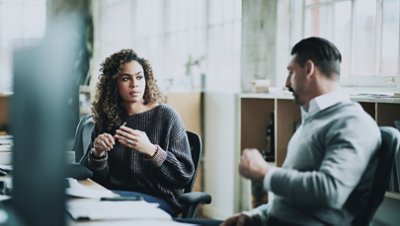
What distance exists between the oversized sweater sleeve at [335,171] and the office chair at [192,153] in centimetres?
83

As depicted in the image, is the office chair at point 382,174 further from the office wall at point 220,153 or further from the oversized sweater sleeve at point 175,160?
the office wall at point 220,153

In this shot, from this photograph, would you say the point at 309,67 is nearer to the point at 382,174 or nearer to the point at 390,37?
the point at 382,174

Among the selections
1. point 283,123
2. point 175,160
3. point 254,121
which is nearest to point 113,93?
point 175,160

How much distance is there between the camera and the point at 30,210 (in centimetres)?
63

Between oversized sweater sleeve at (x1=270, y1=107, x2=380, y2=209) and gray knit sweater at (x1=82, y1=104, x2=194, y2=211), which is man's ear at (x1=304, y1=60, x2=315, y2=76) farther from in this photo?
gray knit sweater at (x1=82, y1=104, x2=194, y2=211)

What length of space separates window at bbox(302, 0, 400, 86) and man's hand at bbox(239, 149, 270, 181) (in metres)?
1.57

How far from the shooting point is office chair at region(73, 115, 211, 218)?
246 centimetres

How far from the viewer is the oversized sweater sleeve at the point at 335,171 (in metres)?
1.57

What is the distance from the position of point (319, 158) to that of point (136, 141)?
98 centimetres

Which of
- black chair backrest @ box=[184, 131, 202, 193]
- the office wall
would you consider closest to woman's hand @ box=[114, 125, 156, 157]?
black chair backrest @ box=[184, 131, 202, 193]

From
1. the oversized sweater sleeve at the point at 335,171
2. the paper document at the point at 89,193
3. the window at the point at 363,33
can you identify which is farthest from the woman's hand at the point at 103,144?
the window at the point at 363,33

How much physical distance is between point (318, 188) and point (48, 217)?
1089mm

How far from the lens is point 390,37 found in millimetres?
3066

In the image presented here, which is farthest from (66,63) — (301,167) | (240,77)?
(240,77)
